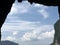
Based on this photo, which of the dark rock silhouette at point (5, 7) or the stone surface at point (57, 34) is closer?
the dark rock silhouette at point (5, 7)

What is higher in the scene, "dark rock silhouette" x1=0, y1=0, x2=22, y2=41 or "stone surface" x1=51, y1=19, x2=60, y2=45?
"dark rock silhouette" x1=0, y1=0, x2=22, y2=41

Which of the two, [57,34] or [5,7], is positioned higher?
[5,7]

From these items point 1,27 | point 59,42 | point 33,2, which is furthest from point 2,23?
point 59,42

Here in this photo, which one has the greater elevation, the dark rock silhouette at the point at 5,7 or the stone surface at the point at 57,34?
the dark rock silhouette at the point at 5,7

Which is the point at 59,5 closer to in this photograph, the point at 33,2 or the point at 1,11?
the point at 33,2

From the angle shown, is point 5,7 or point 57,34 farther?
point 57,34

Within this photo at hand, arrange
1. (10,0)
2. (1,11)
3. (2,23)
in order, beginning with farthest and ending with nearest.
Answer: (2,23), (1,11), (10,0)

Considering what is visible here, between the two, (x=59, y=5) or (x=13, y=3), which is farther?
(x=59, y=5)

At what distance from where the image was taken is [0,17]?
13945 millimetres

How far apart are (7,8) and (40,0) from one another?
1.99 metres

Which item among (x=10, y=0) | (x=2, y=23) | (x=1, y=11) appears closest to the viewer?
(x=10, y=0)

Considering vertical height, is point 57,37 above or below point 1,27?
below

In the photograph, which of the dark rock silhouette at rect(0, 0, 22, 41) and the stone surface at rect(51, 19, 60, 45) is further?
the stone surface at rect(51, 19, 60, 45)

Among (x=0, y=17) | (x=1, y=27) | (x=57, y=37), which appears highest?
(x=0, y=17)
